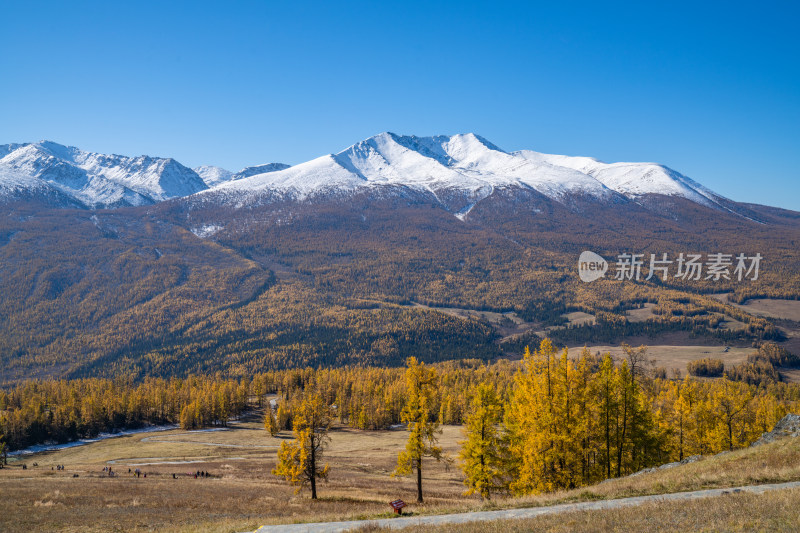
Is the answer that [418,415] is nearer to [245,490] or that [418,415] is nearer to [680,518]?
[245,490]

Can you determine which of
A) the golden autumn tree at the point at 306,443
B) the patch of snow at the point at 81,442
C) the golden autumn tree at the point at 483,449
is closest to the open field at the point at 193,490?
the golden autumn tree at the point at 306,443

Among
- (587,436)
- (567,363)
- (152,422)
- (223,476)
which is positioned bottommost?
(152,422)

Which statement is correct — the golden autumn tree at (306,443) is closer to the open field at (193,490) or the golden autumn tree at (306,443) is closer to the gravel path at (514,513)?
the open field at (193,490)

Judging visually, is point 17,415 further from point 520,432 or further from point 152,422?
point 520,432

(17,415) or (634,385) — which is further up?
(634,385)

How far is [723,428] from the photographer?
54.1 metres

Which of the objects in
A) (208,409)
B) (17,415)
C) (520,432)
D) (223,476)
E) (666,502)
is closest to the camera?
(666,502)

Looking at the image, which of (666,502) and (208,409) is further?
(208,409)

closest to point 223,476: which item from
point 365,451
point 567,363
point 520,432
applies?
point 365,451

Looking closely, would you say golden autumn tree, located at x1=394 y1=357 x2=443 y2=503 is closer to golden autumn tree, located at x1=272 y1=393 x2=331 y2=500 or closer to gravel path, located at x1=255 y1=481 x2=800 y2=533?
golden autumn tree, located at x1=272 y1=393 x2=331 y2=500

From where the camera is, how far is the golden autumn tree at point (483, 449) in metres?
40.0

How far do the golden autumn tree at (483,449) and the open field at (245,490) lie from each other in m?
2.13

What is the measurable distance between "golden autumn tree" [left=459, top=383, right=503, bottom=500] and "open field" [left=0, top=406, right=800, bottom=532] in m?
2.13

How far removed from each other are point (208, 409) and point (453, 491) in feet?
362
